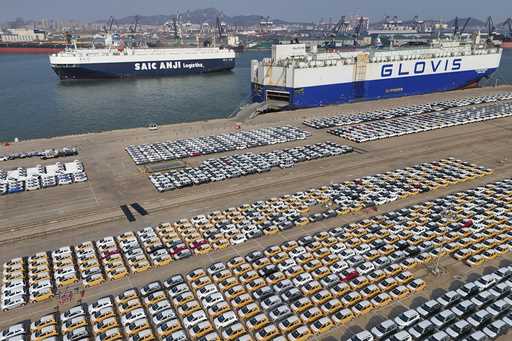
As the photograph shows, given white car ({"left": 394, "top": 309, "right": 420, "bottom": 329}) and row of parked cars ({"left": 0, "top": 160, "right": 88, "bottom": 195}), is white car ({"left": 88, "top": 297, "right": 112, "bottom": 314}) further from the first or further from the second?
row of parked cars ({"left": 0, "top": 160, "right": 88, "bottom": 195})

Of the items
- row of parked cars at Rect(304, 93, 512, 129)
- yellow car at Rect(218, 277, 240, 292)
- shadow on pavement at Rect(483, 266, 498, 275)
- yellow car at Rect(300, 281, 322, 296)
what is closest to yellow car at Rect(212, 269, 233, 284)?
yellow car at Rect(218, 277, 240, 292)

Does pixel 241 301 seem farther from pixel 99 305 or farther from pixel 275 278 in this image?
pixel 99 305

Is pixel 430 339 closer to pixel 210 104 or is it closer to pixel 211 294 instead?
pixel 211 294

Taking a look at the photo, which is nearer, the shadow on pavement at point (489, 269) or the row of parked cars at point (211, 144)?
the shadow on pavement at point (489, 269)

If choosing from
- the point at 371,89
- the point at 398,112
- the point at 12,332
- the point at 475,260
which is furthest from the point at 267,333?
the point at 371,89

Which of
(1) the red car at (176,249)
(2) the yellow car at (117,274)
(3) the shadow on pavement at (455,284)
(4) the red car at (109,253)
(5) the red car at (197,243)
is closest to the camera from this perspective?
(3) the shadow on pavement at (455,284)

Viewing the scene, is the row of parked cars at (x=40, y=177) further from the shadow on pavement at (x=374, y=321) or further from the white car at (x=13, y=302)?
the shadow on pavement at (x=374, y=321)

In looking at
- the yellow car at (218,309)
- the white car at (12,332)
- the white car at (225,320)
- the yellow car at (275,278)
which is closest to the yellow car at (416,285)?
the yellow car at (275,278)
